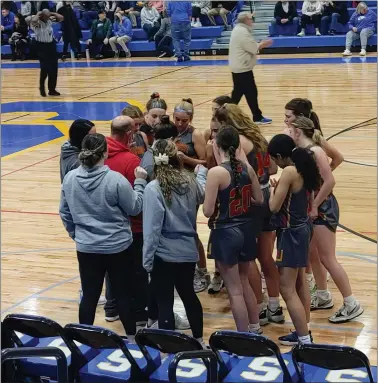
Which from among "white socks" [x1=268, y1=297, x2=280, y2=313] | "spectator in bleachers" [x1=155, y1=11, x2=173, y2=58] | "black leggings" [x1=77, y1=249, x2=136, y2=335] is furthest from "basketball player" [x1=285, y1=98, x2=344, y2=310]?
"spectator in bleachers" [x1=155, y1=11, x2=173, y2=58]

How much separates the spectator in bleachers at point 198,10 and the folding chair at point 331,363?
774 inches

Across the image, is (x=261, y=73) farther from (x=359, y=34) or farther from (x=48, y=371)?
(x=48, y=371)

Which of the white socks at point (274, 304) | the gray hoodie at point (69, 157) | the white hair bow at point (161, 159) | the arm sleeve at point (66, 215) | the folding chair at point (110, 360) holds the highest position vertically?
the white hair bow at point (161, 159)

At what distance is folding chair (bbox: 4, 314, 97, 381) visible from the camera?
393cm

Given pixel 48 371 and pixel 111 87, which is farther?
pixel 111 87

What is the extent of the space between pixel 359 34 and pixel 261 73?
11.9ft

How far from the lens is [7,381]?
3.87 m

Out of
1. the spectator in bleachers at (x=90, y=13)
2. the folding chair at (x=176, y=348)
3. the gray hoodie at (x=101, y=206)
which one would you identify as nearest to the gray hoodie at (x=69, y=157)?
the gray hoodie at (x=101, y=206)

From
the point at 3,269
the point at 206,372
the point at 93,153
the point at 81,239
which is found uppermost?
the point at 93,153

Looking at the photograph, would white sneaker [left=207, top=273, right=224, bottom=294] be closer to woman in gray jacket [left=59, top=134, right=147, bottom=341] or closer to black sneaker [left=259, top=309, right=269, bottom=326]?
black sneaker [left=259, top=309, right=269, bottom=326]

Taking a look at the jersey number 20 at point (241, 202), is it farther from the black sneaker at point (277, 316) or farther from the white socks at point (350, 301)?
the white socks at point (350, 301)

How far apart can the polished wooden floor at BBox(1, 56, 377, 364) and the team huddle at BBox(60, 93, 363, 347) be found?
0.59 metres

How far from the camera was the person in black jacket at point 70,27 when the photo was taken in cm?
2134

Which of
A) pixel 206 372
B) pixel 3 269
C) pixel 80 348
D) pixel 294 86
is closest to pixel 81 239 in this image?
pixel 80 348
